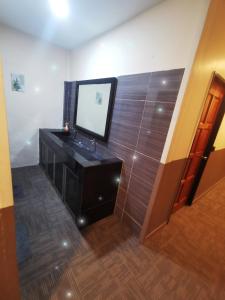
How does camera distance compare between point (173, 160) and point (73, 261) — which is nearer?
point (73, 261)

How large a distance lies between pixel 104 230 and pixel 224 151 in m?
3.17

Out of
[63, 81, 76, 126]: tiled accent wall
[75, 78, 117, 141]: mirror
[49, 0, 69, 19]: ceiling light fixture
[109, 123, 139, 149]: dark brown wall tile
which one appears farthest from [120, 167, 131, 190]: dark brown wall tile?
[49, 0, 69, 19]: ceiling light fixture

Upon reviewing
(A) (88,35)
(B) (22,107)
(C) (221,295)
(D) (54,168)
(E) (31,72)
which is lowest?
(C) (221,295)

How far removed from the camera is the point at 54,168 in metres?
2.39

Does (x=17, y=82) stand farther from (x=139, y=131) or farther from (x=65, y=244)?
(x=65, y=244)

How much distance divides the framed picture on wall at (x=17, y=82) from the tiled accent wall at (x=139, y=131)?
1.92m

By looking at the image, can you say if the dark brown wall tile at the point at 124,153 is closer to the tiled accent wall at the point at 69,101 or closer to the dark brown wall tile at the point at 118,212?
the dark brown wall tile at the point at 118,212

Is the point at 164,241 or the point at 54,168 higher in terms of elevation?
the point at 54,168

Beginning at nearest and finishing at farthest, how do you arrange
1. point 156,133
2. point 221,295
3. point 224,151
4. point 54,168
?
point 221,295 → point 156,133 → point 54,168 → point 224,151

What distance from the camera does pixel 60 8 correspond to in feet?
5.50

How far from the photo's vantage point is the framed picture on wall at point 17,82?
2.57 m

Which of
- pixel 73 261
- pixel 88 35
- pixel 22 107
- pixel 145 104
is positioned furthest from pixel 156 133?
→ pixel 22 107

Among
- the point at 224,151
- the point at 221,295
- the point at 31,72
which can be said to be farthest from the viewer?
the point at 224,151

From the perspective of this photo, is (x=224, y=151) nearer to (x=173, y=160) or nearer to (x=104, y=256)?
(x=173, y=160)
